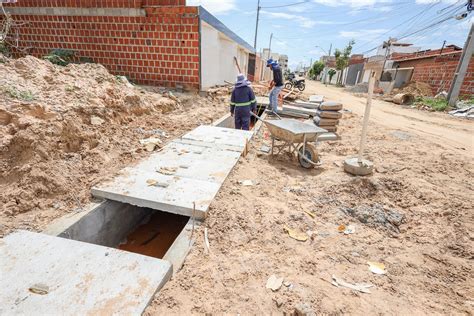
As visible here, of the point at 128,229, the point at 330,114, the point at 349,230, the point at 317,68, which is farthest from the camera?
the point at 317,68

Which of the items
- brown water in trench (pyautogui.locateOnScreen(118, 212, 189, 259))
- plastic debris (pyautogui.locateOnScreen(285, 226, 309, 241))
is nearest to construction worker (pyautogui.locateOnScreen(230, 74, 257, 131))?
brown water in trench (pyautogui.locateOnScreen(118, 212, 189, 259))

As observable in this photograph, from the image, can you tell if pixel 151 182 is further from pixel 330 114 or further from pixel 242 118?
pixel 330 114

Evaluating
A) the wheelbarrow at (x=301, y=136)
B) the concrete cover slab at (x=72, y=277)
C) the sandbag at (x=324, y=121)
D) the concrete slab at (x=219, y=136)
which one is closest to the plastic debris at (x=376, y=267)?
the concrete cover slab at (x=72, y=277)

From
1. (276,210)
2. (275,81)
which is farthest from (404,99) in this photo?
(276,210)

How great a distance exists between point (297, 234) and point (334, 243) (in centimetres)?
40

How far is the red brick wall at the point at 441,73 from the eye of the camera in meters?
13.3

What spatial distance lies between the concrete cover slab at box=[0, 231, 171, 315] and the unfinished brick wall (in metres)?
7.40

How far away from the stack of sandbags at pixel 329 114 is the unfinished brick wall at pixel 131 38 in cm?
462

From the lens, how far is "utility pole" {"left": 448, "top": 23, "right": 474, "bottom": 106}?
40.9 ft

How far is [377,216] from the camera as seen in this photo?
127 inches

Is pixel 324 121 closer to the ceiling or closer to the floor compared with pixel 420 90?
closer to the floor

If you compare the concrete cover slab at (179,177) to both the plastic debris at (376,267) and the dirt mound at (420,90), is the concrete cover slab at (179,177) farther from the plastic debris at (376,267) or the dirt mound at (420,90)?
the dirt mound at (420,90)

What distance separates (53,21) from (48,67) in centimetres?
529

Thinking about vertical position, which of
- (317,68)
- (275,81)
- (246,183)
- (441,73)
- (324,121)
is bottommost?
(246,183)
